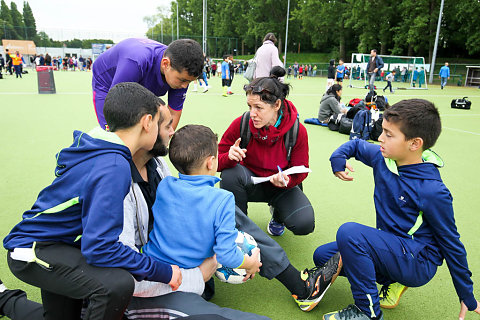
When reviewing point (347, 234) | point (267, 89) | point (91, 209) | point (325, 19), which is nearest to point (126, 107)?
point (91, 209)

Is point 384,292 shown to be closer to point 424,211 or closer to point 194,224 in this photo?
point 424,211

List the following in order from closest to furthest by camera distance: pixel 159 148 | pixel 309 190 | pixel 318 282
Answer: pixel 159 148 < pixel 318 282 < pixel 309 190

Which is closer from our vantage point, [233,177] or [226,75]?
[233,177]

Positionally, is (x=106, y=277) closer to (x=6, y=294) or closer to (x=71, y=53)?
(x=6, y=294)

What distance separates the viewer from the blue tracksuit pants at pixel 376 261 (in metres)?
1.98

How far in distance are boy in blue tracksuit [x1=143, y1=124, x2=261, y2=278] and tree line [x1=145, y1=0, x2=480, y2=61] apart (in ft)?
109

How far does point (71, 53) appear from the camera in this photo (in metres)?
46.2

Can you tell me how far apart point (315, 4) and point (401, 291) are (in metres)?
45.5

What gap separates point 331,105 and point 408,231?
Answer: 6.28m

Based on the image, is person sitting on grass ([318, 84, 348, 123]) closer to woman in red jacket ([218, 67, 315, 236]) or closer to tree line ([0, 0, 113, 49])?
woman in red jacket ([218, 67, 315, 236])

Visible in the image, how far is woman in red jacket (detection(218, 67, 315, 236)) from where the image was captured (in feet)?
8.84

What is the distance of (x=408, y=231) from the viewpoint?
6.67ft

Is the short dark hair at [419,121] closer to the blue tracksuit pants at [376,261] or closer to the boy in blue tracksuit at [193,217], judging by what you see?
the blue tracksuit pants at [376,261]

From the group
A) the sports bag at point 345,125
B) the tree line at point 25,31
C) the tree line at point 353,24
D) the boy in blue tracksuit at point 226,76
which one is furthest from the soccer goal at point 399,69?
the tree line at point 25,31
